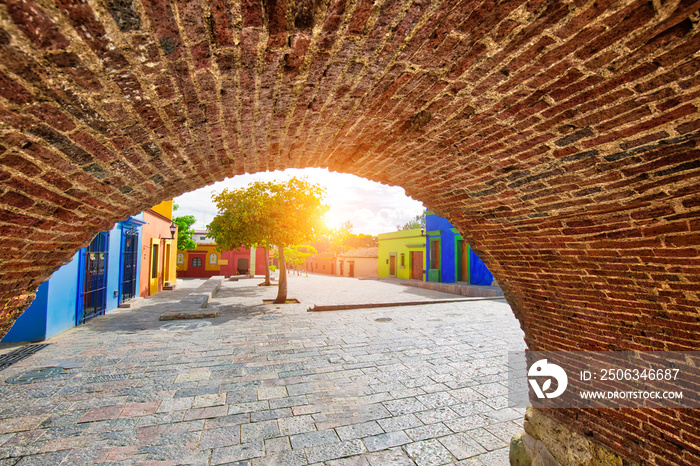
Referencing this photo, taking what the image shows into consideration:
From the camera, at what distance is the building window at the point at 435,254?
73.8ft

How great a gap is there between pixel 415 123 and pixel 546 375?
3.06 m

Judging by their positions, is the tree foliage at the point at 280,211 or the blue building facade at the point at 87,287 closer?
the blue building facade at the point at 87,287

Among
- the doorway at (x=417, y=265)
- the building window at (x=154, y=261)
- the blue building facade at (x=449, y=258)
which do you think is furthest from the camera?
the doorway at (x=417, y=265)

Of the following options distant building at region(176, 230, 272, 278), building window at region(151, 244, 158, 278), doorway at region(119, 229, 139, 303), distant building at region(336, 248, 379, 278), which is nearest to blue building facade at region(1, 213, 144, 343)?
doorway at region(119, 229, 139, 303)

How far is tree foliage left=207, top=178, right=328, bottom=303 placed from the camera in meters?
12.5

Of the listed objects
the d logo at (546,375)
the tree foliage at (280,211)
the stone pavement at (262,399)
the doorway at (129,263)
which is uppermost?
the tree foliage at (280,211)

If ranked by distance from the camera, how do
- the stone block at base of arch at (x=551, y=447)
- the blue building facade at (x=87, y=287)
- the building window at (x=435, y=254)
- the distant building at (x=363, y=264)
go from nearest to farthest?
the stone block at base of arch at (x=551, y=447), the blue building facade at (x=87, y=287), the building window at (x=435, y=254), the distant building at (x=363, y=264)

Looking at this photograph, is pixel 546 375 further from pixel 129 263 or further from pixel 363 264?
pixel 363 264

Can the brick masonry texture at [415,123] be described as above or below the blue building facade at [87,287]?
above

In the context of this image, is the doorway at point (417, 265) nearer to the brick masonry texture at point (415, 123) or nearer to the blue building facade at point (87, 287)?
the blue building facade at point (87, 287)

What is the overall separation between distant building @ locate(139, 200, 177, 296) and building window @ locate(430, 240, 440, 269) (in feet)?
52.8

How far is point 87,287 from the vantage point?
9281mm

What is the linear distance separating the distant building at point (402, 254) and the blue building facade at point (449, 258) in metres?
1.04

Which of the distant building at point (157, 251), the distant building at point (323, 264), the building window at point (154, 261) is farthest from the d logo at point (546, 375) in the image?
the distant building at point (323, 264)
